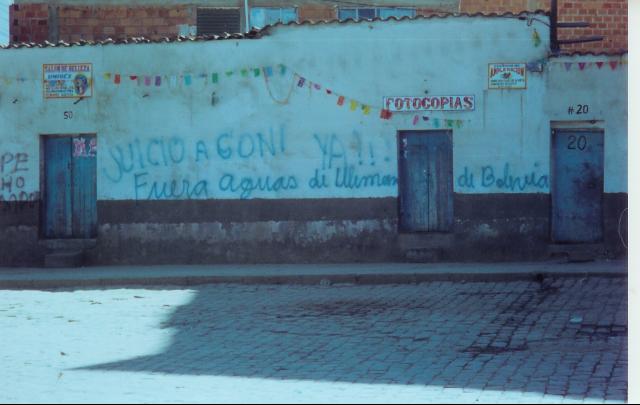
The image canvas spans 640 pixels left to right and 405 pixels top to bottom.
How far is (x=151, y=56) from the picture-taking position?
1797 centimetres

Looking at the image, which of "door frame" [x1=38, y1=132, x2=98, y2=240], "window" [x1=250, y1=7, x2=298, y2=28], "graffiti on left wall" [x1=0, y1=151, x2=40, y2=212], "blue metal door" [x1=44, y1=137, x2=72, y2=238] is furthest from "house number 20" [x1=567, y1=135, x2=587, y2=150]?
"graffiti on left wall" [x1=0, y1=151, x2=40, y2=212]

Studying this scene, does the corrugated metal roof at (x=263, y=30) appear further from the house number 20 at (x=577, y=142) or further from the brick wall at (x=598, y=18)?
the brick wall at (x=598, y=18)

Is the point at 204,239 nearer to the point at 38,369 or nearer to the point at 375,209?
the point at 375,209

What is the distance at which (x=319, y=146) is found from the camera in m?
17.7

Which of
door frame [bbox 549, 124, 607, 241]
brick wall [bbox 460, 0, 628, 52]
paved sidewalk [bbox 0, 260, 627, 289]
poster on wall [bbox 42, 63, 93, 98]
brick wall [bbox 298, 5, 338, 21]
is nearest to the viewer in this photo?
paved sidewalk [bbox 0, 260, 627, 289]

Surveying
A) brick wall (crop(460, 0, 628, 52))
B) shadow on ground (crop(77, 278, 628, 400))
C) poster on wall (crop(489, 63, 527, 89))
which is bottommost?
shadow on ground (crop(77, 278, 628, 400))

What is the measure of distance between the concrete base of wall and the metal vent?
5.50m

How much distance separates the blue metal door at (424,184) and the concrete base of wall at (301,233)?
0.22 metres

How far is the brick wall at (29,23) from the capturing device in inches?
862

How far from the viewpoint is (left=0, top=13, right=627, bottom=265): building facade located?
680 inches

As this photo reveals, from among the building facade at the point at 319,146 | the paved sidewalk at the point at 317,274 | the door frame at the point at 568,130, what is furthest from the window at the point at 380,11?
the paved sidewalk at the point at 317,274

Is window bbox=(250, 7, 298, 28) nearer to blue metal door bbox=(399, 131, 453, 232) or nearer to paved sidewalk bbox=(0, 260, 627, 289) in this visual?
blue metal door bbox=(399, 131, 453, 232)

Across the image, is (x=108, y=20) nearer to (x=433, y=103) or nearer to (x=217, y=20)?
(x=217, y=20)
